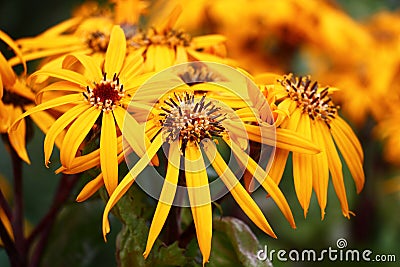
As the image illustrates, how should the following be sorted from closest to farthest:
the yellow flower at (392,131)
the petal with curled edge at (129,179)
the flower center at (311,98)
A: the petal with curled edge at (129,179)
the flower center at (311,98)
the yellow flower at (392,131)

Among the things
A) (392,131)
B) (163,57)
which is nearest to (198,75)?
(163,57)

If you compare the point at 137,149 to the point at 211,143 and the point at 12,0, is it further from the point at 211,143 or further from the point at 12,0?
the point at 12,0

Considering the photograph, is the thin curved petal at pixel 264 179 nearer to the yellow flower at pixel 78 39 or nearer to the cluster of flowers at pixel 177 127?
the cluster of flowers at pixel 177 127

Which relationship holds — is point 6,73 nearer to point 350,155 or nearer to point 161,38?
point 161,38

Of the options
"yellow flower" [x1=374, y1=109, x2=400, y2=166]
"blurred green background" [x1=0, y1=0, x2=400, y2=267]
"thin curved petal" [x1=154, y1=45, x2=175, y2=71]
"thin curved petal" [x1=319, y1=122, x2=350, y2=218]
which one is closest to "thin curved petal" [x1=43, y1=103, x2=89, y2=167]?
"thin curved petal" [x1=154, y1=45, x2=175, y2=71]

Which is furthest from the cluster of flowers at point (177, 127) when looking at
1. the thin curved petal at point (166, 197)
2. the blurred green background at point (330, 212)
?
the blurred green background at point (330, 212)

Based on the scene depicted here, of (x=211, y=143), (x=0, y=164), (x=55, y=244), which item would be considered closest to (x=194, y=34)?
(x=0, y=164)
